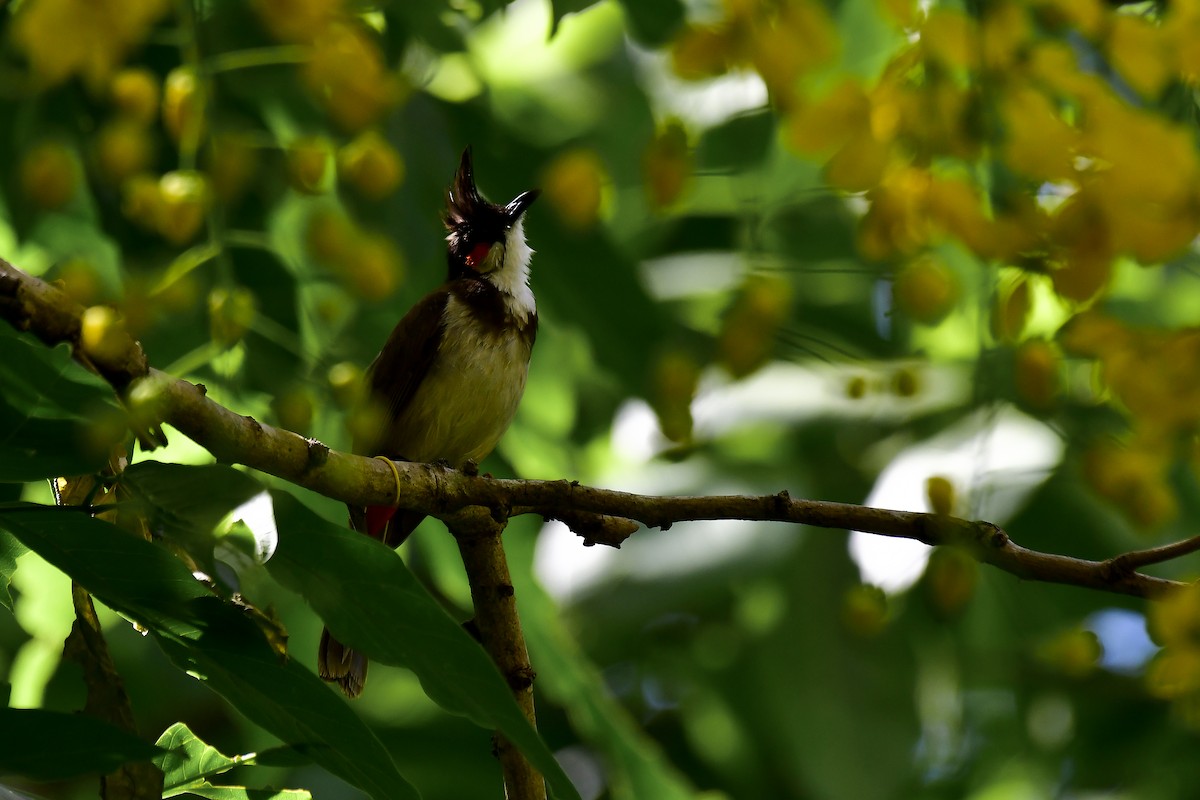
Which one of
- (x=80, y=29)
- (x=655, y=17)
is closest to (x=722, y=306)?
(x=655, y=17)

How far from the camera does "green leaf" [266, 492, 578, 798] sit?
1395 millimetres

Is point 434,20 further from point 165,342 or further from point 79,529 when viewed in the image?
point 79,529

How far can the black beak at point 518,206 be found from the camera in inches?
131

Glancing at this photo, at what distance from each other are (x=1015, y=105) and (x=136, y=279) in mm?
892

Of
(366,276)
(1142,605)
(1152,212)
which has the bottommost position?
(366,276)

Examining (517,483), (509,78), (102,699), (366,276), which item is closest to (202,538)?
(366,276)

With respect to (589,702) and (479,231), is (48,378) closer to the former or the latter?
(589,702)

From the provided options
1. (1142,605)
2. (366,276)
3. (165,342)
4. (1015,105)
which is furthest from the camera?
(1142,605)

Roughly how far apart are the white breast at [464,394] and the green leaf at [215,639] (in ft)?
6.52

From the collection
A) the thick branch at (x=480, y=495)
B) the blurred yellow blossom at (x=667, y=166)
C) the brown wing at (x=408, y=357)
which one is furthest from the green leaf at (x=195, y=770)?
the brown wing at (x=408, y=357)

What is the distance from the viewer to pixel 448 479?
204 centimetres

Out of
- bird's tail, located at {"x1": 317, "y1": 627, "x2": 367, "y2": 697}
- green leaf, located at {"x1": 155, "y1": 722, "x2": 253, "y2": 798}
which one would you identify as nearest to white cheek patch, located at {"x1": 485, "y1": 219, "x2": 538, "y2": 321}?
bird's tail, located at {"x1": 317, "y1": 627, "x2": 367, "y2": 697}

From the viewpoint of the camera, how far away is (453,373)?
3.55 metres

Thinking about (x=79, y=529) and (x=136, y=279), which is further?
(x=79, y=529)
